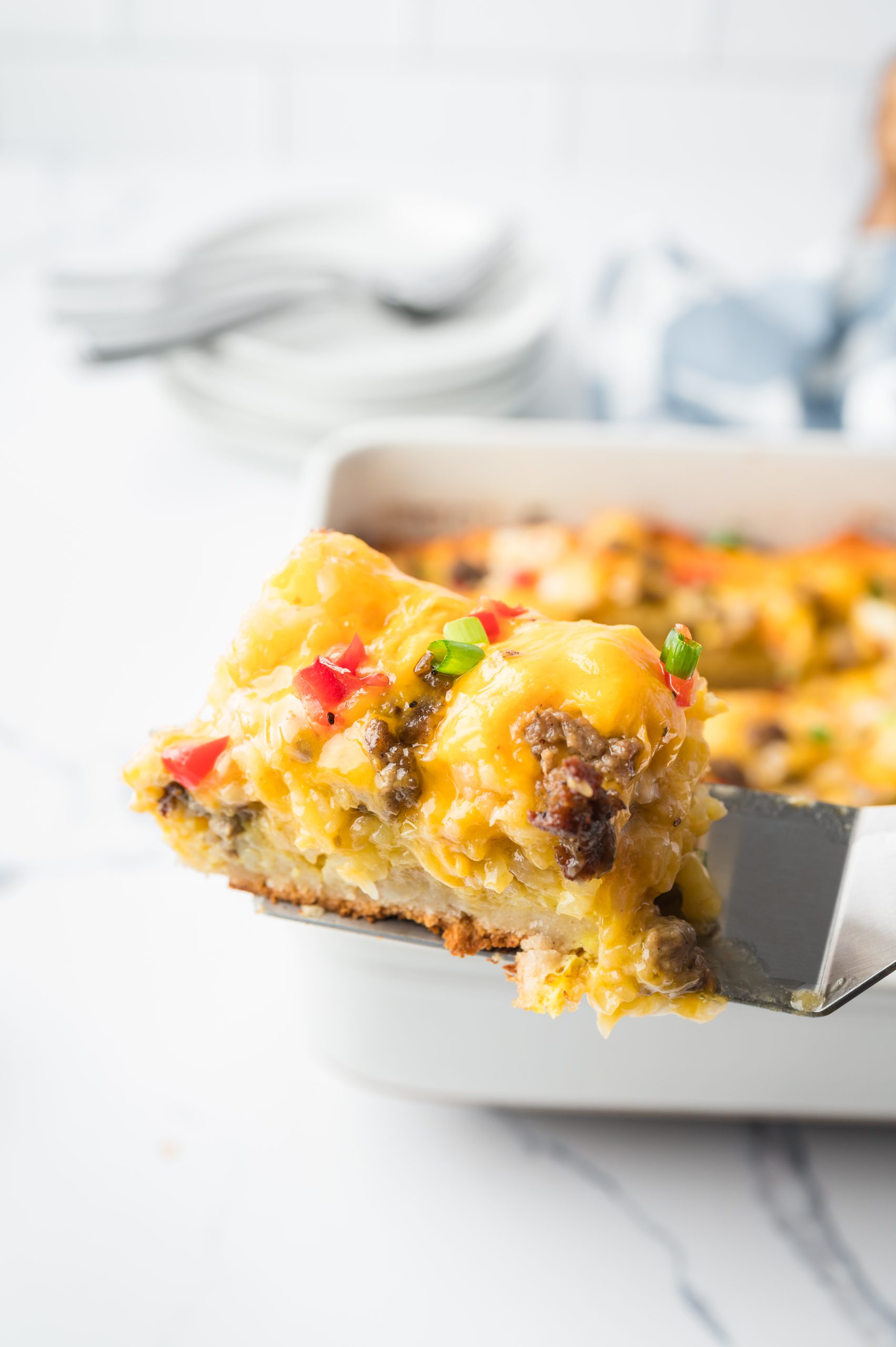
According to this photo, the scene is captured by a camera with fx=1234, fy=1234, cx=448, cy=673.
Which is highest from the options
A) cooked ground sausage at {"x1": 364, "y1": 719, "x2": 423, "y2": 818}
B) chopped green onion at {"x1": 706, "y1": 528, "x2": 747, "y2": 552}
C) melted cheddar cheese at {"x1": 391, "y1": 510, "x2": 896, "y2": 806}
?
cooked ground sausage at {"x1": 364, "y1": 719, "x2": 423, "y2": 818}

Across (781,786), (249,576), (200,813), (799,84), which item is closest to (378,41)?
(799,84)

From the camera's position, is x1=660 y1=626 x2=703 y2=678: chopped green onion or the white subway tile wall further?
the white subway tile wall

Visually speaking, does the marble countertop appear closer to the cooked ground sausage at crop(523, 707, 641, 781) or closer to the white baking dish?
the white baking dish

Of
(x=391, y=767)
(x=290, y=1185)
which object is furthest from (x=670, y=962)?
(x=290, y=1185)

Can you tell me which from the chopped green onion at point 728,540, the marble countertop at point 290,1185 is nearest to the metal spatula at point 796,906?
the marble countertop at point 290,1185

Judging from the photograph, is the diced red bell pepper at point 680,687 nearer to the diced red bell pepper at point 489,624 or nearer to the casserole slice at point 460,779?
the casserole slice at point 460,779

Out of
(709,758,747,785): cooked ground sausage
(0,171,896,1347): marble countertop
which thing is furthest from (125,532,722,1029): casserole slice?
(709,758,747,785): cooked ground sausage
